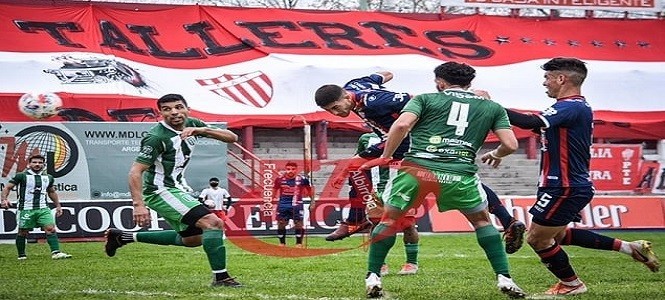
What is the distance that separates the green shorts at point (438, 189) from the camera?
8.09 meters

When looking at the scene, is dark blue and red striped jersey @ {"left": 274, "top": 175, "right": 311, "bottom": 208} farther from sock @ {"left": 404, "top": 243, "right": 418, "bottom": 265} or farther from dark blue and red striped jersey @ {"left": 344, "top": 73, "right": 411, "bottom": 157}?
dark blue and red striped jersey @ {"left": 344, "top": 73, "right": 411, "bottom": 157}

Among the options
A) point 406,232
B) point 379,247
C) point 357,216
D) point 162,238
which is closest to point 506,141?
point 379,247

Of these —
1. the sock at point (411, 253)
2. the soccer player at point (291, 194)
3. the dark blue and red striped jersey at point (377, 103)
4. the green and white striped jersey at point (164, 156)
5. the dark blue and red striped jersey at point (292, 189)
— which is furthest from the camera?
Result: the dark blue and red striped jersey at point (292, 189)

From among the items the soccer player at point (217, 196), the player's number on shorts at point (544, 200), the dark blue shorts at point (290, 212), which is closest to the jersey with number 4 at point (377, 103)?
the player's number on shorts at point (544, 200)

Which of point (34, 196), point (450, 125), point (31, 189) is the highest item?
point (450, 125)

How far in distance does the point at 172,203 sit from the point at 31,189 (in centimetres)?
724

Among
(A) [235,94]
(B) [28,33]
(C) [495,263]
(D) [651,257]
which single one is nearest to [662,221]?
(A) [235,94]

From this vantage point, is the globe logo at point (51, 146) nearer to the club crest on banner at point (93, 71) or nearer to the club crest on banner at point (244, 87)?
the club crest on banner at point (93, 71)

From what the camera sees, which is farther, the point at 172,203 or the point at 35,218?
the point at 35,218

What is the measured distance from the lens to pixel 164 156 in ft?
32.0

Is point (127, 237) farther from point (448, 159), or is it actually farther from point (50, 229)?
point (50, 229)

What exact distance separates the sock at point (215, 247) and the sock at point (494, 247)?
2.52m

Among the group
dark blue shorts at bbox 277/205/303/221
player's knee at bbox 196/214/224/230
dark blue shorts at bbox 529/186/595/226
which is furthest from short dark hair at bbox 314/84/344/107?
dark blue shorts at bbox 277/205/303/221

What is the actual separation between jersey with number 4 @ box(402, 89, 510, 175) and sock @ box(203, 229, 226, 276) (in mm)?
2285
